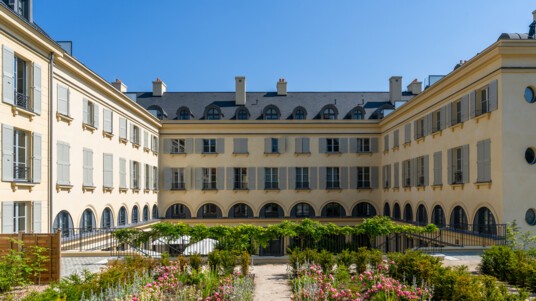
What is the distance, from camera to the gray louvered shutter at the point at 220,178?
130 feet

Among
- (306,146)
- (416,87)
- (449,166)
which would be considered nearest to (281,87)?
(306,146)

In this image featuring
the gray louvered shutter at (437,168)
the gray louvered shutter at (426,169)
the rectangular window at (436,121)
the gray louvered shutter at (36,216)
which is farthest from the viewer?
the gray louvered shutter at (426,169)

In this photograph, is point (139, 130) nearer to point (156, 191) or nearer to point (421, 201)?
point (156, 191)

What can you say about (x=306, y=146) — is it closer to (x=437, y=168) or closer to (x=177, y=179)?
(x=177, y=179)

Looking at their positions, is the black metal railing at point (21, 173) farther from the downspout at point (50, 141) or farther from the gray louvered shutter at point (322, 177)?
the gray louvered shutter at point (322, 177)

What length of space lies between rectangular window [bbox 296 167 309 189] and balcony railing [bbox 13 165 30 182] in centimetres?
2476

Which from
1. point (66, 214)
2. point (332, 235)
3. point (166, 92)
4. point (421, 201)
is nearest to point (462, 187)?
point (421, 201)

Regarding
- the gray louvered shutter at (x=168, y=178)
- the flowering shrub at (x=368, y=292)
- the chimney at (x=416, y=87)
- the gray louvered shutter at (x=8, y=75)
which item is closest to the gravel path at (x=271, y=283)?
the flowering shrub at (x=368, y=292)

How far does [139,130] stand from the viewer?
33.9m

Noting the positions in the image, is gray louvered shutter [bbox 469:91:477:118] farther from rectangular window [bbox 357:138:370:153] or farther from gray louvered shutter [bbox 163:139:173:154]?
gray louvered shutter [bbox 163:139:173:154]

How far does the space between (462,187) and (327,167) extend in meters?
16.8

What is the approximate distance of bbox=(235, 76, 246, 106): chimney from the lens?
137 feet

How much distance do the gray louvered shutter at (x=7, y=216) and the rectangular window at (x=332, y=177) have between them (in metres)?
27.2

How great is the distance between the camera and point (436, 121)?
27938mm
